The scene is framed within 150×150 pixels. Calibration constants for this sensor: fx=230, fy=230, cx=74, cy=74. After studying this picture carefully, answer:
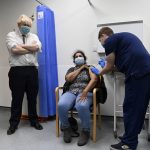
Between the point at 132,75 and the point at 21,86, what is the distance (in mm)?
1591

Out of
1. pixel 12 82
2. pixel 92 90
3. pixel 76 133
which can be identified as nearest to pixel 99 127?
pixel 76 133

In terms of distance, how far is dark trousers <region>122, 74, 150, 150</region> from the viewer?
2.30m

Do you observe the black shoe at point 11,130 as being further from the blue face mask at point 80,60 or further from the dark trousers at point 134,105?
the dark trousers at point 134,105

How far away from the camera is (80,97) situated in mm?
2867

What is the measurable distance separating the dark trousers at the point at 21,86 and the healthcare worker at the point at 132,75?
126 centimetres

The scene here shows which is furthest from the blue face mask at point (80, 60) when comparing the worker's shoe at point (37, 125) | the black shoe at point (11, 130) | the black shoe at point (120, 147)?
the black shoe at point (11, 130)

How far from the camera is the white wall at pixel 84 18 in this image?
3384 mm

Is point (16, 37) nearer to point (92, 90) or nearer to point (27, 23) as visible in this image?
point (27, 23)

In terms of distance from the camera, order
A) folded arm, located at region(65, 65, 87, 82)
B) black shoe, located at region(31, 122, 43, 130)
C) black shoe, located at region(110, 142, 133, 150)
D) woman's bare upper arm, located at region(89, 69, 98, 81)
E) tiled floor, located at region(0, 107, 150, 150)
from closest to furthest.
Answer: black shoe, located at region(110, 142, 133, 150) → tiled floor, located at region(0, 107, 150, 150) → woman's bare upper arm, located at region(89, 69, 98, 81) → folded arm, located at region(65, 65, 87, 82) → black shoe, located at region(31, 122, 43, 130)

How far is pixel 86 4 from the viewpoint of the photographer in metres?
3.65

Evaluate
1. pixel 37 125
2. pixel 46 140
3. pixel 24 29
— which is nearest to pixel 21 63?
pixel 24 29

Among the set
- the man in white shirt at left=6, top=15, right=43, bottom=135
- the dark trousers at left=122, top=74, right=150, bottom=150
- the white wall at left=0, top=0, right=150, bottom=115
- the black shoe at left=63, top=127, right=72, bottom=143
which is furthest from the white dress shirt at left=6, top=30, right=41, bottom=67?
the dark trousers at left=122, top=74, right=150, bottom=150

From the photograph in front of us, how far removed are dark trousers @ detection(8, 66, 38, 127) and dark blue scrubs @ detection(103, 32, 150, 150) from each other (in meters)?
1.29

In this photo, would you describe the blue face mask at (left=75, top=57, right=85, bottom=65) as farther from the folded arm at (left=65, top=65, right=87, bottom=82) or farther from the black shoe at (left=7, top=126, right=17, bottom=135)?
the black shoe at (left=7, top=126, right=17, bottom=135)
